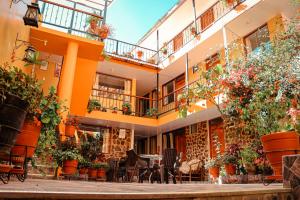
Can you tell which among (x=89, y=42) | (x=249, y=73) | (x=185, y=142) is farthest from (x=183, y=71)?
(x=249, y=73)

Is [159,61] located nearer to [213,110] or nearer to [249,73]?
[213,110]

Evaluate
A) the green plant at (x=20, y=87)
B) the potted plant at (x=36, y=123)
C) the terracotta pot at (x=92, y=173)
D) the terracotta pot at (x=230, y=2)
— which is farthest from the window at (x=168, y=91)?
the green plant at (x=20, y=87)

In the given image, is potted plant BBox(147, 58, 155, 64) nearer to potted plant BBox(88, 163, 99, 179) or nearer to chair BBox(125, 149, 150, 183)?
potted plant BBox(88, 163, 99, 179)

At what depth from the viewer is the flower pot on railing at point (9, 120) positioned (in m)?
2.56

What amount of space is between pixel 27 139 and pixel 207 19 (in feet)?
32.6

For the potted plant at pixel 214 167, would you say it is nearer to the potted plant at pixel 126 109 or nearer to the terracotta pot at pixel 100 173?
the terracotta pot at pixel 100 173

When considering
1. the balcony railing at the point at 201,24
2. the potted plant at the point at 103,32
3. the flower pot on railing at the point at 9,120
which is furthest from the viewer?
the balcony railing at the point at 201,24

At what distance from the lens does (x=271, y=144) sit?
11.9 ft

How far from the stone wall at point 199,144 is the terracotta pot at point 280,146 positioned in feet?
22.6

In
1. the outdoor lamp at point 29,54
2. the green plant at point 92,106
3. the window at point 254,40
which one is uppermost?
the window at point 254,40

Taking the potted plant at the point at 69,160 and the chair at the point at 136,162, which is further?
the chair at the point at 136,162

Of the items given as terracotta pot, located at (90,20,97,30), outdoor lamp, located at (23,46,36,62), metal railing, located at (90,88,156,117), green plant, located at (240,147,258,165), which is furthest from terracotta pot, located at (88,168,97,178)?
green plant, located at (240,147,258,165)

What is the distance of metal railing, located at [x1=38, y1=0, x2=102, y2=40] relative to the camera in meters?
7.90

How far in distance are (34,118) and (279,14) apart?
8376 millimetres
